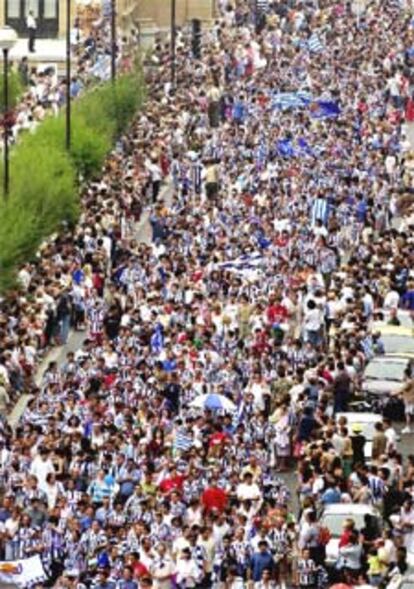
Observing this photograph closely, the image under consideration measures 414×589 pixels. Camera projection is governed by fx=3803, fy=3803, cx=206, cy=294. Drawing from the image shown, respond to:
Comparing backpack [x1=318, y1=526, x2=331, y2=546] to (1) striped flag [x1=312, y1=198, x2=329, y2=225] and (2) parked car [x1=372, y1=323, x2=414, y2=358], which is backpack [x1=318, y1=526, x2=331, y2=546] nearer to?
(2) parked car [x1=372, y1=323, x2=414, y2=358]

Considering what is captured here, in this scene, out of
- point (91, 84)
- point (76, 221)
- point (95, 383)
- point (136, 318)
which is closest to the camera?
point (95, 383)

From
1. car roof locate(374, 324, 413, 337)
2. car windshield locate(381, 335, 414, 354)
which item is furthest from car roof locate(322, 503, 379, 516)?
car roof locate(374, 324, 413, 337)

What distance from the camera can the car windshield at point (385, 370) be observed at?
178 ft

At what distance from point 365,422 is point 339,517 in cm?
558

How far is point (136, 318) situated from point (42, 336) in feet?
5.03

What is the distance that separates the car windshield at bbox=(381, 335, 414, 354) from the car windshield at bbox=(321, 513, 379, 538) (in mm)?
10935

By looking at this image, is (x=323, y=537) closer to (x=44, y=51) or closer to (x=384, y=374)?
(x=384, y=374)

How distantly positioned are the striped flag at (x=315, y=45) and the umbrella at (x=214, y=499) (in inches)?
1956

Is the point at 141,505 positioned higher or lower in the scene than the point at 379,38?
higher

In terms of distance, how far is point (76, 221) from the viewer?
66.2 metres

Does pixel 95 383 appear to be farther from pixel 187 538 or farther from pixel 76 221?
pixel 76 221

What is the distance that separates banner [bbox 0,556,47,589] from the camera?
43.5m

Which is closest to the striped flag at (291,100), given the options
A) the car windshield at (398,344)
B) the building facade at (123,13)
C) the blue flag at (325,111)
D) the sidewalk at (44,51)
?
the blue flag at (325,111)

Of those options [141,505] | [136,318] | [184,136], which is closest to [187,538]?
[141,505]
